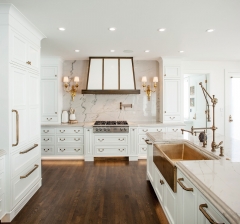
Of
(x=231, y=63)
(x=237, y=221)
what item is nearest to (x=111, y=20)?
(x=237, y=221)

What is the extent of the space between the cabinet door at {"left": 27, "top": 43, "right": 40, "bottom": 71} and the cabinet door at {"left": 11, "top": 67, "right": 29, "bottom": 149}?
0.23m

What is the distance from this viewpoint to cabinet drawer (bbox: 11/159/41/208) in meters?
2.26

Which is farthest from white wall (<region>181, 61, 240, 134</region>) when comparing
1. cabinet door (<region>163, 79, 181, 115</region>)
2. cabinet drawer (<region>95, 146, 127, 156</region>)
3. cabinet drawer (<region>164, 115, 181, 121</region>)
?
cabinet drawer (<region>95, 146, 127, 156</region>)

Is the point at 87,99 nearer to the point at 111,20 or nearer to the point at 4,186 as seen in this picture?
the point at 111,20

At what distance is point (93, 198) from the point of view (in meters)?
2.68

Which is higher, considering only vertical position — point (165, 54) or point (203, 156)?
point (165, 54)

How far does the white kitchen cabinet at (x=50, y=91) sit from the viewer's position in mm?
4594

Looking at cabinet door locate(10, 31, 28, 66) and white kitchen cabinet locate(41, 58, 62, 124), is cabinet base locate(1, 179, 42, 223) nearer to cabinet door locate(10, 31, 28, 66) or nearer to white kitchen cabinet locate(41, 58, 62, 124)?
cabinet door locate(10, 31, 28, 66)

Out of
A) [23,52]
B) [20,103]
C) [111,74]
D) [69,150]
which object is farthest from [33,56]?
[69,150]

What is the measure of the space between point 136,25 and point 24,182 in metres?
2.70

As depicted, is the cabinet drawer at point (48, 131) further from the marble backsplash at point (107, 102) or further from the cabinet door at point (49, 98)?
the marble backsplash at point (107, 102)

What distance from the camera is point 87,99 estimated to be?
5055 millimetres

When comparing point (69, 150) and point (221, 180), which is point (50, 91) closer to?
point (69, 150)

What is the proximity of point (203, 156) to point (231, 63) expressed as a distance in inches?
172
